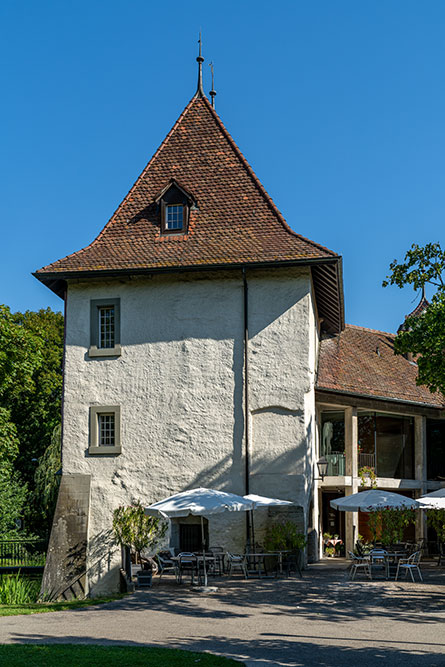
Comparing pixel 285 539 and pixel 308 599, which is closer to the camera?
pixel 308 599

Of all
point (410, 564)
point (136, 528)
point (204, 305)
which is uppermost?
point (204, 305)

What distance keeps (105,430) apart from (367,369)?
11.4 meters

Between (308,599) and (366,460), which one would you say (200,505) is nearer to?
(308,599)

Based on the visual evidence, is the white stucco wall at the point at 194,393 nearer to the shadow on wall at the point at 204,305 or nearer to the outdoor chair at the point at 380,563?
the shadow on wall at the point at 204,305

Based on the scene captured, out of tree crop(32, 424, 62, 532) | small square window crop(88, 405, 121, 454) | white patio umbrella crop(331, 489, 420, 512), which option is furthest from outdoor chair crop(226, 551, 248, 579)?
tree crop(32, 424, 62, 532)

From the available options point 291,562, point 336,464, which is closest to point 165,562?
point 291,562

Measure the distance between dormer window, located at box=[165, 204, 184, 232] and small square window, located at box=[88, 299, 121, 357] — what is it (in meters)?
2.85

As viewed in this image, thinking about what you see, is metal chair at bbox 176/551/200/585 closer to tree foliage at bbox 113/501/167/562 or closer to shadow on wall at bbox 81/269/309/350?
tree foliage at bbox 113/501/167/562

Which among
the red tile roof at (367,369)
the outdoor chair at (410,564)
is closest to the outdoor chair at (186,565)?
the outdoor chair at (410,564)

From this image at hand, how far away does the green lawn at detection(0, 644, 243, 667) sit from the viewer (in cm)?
1044

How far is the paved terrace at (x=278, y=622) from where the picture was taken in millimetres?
11562

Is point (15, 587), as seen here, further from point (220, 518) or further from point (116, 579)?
point (220, 518)

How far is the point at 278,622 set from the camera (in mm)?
14172

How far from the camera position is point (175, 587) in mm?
19000
